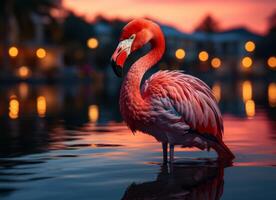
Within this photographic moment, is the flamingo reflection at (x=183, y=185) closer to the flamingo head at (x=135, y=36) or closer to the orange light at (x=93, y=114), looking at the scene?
the flamingo head at (x=135, y=36)

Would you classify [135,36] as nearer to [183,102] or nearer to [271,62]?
[183,102]

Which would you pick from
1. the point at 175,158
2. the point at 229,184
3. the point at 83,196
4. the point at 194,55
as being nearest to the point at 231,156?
the point at 175,158

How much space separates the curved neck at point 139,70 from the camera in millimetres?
6102

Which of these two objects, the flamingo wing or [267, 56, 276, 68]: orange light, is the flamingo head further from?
[267, 56, 276, 68]: orange light

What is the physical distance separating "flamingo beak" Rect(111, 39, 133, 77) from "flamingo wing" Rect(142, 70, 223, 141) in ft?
1.49

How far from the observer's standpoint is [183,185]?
5227mm

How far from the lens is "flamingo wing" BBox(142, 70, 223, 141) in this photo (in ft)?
20.1

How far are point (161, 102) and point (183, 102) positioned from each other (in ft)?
0.74

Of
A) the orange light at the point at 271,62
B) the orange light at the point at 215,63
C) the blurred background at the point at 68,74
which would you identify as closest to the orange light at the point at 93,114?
the blurred background at the point at 68,74

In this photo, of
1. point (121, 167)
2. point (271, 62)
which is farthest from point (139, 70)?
point (271, 62)

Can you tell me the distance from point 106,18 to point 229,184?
127814 millimetres

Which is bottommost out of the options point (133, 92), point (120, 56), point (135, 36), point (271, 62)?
point (271, 62)

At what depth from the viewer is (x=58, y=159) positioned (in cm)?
A: 702

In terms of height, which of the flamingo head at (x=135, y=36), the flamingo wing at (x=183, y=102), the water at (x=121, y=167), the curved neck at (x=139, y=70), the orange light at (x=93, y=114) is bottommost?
Answer: the orange light at (x=93, y=114)
